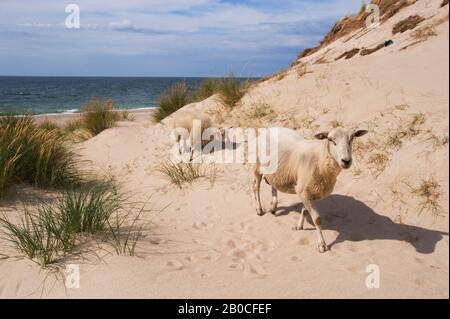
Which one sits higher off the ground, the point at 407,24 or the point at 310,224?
the point at 407,24

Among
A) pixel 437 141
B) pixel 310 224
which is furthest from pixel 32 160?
pixel 437 141

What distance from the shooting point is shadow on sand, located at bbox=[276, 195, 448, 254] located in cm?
420

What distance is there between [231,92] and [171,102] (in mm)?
3082

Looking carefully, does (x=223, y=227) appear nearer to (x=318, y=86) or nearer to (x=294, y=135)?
(x=294, y=135)

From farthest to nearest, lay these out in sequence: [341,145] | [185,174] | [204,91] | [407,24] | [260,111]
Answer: [204,91], [407,24], [260,111], [185,174], [341,145]

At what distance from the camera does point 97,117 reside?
11.8 m

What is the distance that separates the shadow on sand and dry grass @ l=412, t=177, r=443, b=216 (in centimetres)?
34

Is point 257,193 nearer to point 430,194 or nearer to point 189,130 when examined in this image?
point 430,194

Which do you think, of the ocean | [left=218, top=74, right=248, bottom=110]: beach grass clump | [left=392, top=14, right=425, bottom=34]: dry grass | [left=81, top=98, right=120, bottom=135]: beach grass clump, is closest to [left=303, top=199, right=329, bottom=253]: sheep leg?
[left=218, top=74, right=248, bottom=110]: beach grass clump

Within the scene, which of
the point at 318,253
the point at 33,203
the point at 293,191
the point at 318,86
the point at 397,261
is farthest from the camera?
the point at 318,86

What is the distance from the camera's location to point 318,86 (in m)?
8.92
